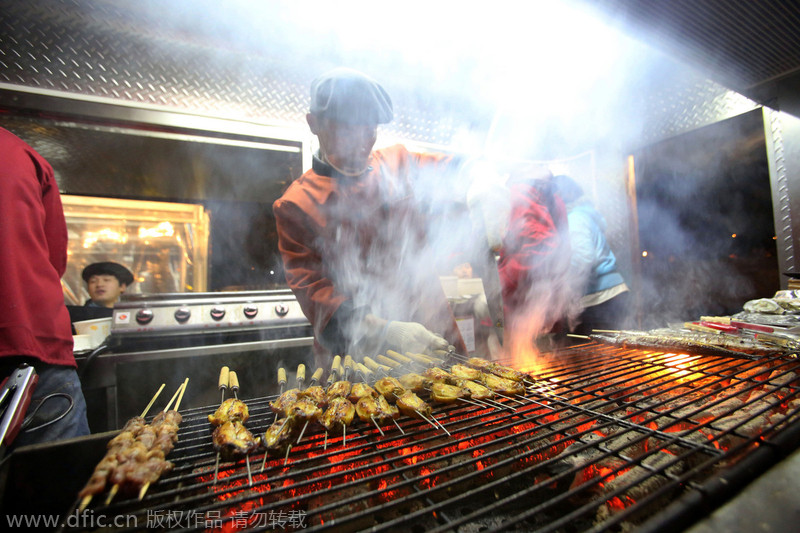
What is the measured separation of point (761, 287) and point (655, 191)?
2457 mm

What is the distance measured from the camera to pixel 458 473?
51.9 inches

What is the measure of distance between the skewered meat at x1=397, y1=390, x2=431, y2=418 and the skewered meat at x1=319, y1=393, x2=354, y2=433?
0.25 metres

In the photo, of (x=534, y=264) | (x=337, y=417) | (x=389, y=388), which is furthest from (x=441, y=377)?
(x=534, y=264)

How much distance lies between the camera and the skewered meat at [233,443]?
1.21 m

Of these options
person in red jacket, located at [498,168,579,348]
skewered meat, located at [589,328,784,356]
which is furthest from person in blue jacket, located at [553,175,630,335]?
skewered meat, located at [589,328,784,356]

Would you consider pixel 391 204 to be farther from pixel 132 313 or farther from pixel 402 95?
pixel 132 313

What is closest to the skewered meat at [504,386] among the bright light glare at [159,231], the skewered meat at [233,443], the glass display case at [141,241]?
the skewered meat at [233,443]

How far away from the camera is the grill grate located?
91cm

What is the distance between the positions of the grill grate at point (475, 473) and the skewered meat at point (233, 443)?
0.17 feet

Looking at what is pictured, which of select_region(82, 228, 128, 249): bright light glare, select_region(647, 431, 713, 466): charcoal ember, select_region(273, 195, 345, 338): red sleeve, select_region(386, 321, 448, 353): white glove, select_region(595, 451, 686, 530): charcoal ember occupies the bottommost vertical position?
select_region(595, 451, 686, 530): charcoal ember

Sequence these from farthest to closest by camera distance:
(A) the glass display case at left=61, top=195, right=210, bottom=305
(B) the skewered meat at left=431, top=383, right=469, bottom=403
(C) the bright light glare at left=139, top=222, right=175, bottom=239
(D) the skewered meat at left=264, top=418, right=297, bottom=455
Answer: (C) the bright light glare at left=139, top=222, right=175, bottom=239, (A) the glass display case at left=61, top=195, right=210, bottom=305, (B) the skewered meat at left=431, top=383, right=469, bottom=403, (D) the skewered meat at left=264, top=418, right=297, bottom=455

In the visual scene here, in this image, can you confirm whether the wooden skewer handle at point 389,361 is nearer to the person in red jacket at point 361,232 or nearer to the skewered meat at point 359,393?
the person in red jacket at point 361,232

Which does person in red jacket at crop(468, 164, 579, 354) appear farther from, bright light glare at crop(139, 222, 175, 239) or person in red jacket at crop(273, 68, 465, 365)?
bright light glare at crop(139, 222, 175, 239)

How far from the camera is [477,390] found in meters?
1.73
